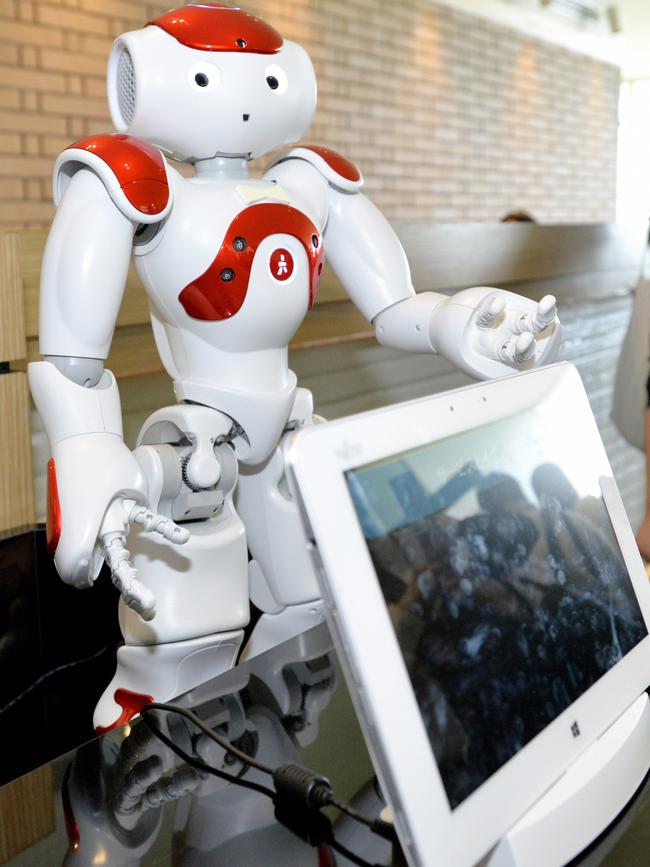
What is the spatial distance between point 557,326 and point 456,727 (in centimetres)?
73

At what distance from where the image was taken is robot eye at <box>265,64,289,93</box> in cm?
103

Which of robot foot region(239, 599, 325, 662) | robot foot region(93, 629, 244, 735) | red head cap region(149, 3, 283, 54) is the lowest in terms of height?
robot foot region(239, 599, 325, 662)

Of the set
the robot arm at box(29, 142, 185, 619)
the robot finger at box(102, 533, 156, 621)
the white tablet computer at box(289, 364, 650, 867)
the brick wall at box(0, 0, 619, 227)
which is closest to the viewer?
the white tablet computer at box(289, 364, 650, 867)

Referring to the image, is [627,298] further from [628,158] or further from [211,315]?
[628,158]

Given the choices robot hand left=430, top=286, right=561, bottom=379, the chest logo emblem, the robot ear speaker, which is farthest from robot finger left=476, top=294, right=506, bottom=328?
the robot ear speaker

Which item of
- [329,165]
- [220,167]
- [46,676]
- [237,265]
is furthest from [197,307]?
[46,676]

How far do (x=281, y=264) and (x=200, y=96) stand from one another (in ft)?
0.60

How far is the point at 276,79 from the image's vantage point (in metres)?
1.04

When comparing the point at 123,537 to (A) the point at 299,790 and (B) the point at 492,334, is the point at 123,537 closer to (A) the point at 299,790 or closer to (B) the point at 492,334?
(A) the point at 299,790

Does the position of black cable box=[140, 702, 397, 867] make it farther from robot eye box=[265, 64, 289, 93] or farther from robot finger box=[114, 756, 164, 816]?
robot eye box=[265, 64, 289, 93]

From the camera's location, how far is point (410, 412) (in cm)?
49

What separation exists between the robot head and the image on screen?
56 cm

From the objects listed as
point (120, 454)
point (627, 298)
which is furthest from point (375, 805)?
point (627, 298)

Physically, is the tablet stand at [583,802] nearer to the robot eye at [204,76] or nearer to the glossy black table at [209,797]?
the glossy black table at [209,797]
